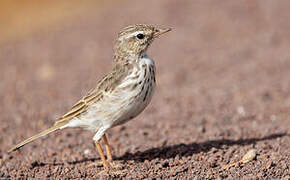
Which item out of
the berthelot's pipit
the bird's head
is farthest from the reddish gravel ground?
the bird's head

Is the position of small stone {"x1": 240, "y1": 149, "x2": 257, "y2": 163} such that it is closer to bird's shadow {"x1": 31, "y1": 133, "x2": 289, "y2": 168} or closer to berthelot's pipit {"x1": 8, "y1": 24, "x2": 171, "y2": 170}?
bird's shadow {"x1": 31, "y1": 133, "x2": 289, "y2": 168}

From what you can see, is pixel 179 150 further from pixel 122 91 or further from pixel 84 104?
pixel 84 104

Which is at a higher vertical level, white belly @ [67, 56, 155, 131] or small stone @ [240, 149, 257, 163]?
white belly @ [67, 56, 155, 131]

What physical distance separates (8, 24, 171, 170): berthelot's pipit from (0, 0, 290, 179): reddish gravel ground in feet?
2.24

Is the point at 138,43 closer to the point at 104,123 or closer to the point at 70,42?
the point at 104,123

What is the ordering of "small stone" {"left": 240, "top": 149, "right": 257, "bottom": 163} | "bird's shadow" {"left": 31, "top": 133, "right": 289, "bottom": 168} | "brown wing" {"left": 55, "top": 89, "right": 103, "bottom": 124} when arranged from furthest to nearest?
"bird's shadow" {"left": 31, "top": 133, "right": 289, "bottom": 168}
"brown wing" {"left": 55, "top": 89, "right": 103, "bottom": 124}
"small stone" {"left": 240, "top": 149, "right": 257, "bottom": 163}

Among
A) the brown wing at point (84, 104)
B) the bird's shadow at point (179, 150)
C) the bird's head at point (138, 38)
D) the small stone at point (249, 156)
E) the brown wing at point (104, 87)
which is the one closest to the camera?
the small stone at point (249, 156)

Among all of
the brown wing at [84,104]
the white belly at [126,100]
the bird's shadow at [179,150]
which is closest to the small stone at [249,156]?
the bird's shadow at [179,150]

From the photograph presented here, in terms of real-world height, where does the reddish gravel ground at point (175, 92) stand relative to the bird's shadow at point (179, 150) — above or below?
above

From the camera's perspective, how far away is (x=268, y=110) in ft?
35.5

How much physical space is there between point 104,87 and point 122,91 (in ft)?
1.18

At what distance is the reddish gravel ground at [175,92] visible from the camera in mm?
7434

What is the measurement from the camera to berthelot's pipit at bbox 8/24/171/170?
7.20m

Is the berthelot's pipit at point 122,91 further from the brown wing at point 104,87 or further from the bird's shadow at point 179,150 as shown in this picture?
the bird's shadow at point 179,150
